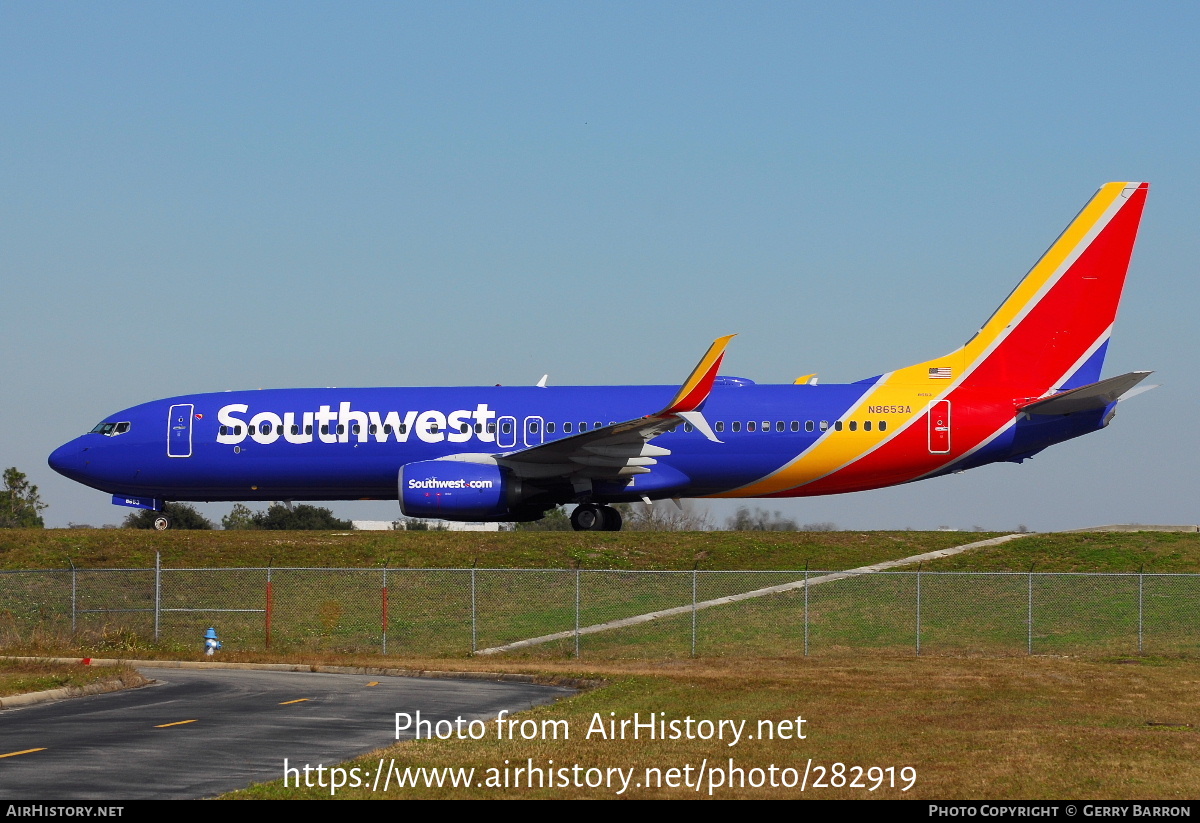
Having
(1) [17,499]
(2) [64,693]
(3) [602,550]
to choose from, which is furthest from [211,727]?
(1) [17,499]

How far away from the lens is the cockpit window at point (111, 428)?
36.9 m

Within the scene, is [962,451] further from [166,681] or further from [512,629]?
[166,681]

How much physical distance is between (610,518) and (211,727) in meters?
20.7

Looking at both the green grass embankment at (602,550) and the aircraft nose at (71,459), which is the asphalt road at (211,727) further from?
the aircraft nose at (71,459)

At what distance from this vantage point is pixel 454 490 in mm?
→ 32969

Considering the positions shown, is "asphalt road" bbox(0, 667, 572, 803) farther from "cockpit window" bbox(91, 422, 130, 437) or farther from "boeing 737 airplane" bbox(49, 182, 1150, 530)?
"cockpit window" bbox(91, 422, 130, 437)

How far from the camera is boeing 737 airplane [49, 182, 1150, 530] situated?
33938 mm

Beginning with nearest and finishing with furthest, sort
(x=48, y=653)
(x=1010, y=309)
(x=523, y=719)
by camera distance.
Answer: (x=523, y=719), (x=48, y=653), (x=1010, y=309)

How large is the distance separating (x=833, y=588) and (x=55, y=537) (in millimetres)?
18785

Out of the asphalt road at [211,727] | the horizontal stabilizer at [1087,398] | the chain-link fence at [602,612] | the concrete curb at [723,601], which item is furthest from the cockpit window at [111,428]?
the horizontal stabilizer at [1087,398]

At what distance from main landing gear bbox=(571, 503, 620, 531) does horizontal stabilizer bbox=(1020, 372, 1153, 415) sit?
416 inches

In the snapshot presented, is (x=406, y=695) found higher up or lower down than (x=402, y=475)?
lower down

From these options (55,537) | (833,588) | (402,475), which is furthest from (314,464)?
(833,588)

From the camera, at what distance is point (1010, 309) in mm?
35250
